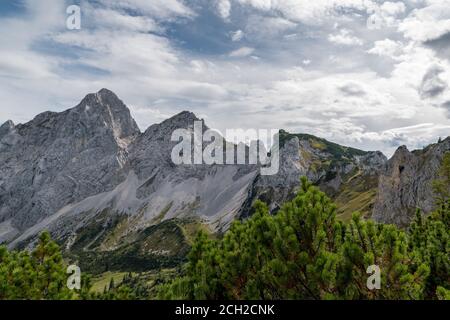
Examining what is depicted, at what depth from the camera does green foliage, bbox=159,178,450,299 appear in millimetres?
15492

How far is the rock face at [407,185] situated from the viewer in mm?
111500

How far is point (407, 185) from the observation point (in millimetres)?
122375

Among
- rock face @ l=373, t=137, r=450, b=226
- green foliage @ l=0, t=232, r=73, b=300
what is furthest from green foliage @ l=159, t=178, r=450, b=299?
rock face @ l=373, t=137, r=450, b=226

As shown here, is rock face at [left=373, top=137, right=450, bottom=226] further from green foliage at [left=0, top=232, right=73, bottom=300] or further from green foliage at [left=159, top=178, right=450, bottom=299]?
green foliage at [left=0, top=232, right=73, bottom=300]

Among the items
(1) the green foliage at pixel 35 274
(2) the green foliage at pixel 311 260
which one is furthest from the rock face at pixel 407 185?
(1) the green foliage at pixel 35 274

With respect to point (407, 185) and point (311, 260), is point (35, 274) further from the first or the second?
point (407, 185)

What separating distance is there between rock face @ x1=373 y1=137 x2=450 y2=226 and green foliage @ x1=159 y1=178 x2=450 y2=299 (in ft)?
320

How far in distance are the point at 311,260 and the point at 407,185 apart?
121 metres

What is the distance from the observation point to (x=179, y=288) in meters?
21.6

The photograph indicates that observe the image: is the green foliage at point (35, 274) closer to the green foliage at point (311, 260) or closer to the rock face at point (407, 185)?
the green foliage at point (311, 260)

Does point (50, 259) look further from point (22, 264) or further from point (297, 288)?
point (297, 288)
